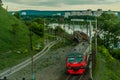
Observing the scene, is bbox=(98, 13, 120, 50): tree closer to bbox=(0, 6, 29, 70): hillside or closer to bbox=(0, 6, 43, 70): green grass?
bbox=(0, 6, 43, 70): green grass

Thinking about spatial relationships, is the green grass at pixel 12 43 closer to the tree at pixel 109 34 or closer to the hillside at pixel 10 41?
the hillside at pixel 10 41

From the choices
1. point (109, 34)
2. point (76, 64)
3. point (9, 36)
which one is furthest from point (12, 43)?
point (76, 64)

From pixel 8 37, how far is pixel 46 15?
96625mm

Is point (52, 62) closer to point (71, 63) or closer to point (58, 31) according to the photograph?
point (71, 63)

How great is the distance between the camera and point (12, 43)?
256ft

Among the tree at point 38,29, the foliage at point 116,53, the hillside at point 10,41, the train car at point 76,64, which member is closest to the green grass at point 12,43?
the hillside at point 10,41

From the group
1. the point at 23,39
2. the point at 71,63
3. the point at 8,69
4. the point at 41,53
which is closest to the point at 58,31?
the point at 23,39

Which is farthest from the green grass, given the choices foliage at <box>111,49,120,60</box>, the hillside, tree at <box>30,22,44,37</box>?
foliage at <box>111,49,120,60</box>

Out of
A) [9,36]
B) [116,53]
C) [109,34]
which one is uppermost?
[9,36]

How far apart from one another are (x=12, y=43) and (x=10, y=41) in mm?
1262

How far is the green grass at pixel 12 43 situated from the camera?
62.9 meters

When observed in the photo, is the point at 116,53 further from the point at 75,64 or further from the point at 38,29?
the point at 75,64

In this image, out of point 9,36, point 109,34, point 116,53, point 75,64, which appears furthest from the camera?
point 109,34

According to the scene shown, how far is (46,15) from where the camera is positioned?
176625 mm
